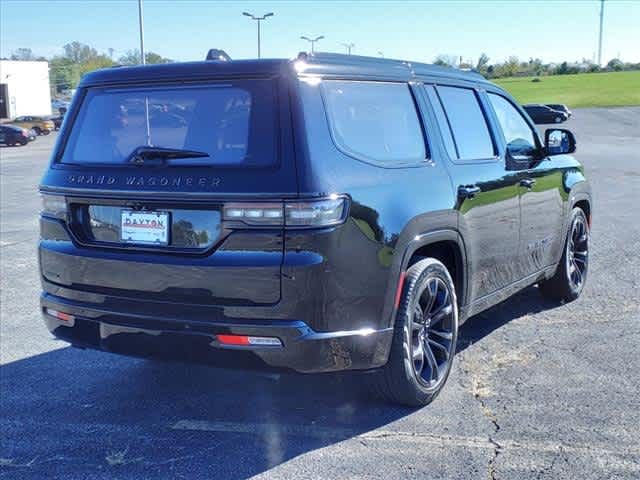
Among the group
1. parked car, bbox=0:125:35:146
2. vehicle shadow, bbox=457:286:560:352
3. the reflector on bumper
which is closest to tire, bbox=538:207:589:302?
vehicle shadow, bbox=457:286:560:352

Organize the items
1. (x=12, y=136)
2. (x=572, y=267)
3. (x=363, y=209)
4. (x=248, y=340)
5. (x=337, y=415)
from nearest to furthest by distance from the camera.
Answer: (x=248, y=340) < (x=363, y=209) < (x=337, y=415) < (x=572, y=267) < (x=12, y=136)

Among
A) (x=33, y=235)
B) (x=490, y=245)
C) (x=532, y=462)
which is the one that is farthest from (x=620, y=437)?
(x=33, y=235)

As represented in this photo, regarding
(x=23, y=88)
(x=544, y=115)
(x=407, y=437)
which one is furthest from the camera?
(x=23, y=88)

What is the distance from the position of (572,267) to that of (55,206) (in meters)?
4.40

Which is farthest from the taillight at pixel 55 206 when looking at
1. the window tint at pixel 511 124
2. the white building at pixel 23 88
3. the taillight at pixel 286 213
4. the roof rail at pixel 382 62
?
the white building at pixel 23 88

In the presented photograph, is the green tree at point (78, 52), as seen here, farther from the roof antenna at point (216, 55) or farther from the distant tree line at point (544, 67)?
the roof antenna at point (216, 55)

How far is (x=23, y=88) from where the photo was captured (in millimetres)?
71625

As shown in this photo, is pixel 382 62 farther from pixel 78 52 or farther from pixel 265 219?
pixel 78 52

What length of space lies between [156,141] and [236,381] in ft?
5.63

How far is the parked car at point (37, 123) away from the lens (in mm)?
49469

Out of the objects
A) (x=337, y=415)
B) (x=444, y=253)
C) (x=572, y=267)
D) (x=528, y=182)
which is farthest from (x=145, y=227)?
(x=572, y=267)

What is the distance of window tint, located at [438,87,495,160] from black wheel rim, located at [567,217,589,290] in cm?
181

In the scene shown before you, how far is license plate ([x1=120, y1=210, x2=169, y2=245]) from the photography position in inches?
145

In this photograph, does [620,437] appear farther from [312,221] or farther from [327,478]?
[312,221]
